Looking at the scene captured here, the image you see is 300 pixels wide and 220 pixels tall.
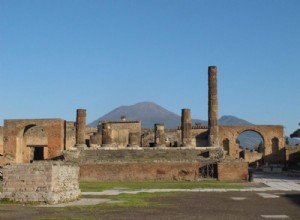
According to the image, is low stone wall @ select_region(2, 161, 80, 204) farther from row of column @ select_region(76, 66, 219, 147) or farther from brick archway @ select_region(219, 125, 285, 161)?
brick archway @ select_region(219, 125, 285, 161)

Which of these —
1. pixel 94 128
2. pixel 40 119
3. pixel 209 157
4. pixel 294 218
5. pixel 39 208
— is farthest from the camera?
pixel 94 128

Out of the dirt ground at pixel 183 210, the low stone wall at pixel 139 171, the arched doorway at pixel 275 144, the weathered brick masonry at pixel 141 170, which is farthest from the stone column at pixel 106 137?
the dirt ground at pixel 183 210

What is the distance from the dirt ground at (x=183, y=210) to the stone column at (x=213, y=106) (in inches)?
1024

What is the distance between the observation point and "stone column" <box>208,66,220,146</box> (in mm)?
46344

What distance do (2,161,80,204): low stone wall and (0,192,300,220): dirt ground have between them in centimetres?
87

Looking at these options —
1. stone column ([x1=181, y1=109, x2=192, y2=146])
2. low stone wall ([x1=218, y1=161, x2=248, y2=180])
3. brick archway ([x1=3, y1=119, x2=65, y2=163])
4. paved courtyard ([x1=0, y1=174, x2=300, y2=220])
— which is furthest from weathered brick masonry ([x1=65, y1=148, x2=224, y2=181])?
brick archway ([x1=3, y1=119, x2=65, y2=163])

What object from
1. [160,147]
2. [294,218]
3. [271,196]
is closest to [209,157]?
[160,147]

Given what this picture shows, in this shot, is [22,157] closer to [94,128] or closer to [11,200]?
[94,128]

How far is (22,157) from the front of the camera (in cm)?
5388

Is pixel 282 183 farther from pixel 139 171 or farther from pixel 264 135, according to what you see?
pixel 264 135

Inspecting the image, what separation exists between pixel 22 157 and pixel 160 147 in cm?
1701

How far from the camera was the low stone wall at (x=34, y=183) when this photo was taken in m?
18.3

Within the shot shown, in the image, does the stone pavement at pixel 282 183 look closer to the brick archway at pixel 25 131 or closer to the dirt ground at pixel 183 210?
the dirt ground at pixel 183 210

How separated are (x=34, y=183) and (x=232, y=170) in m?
18.0
